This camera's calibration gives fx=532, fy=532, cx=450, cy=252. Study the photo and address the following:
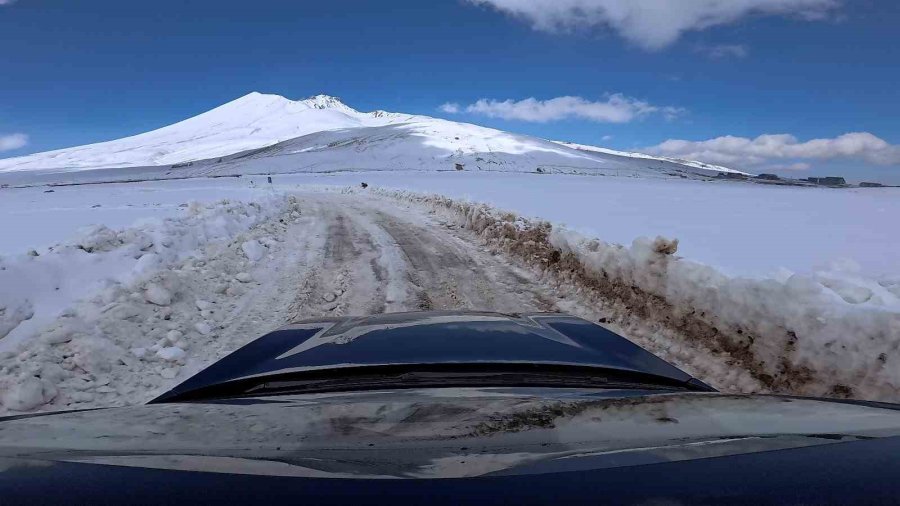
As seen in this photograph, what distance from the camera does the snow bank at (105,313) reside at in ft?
14.8

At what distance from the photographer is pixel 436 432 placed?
58.9 inches

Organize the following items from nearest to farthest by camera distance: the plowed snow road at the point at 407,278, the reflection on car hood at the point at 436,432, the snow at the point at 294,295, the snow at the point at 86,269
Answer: the reflection on car hood at the point at 436,432, the snow at the point at 294,295, the snow at the point at 86,269, the plowed snow road at the point at 407,278

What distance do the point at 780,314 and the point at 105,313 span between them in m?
6.80

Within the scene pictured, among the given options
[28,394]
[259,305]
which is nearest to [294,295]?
[259,305]

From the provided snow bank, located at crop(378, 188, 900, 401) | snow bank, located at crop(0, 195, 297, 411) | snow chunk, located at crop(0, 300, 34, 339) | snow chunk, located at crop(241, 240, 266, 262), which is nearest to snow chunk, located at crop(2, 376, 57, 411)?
snow bank, located at crop(0, 195, 297, 411)

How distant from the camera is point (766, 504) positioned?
1.05m

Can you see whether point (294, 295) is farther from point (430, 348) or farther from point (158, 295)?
point (430, 348)

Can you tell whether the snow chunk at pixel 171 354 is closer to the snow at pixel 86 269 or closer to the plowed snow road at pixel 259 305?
the plowed snow road at pixel 259 305

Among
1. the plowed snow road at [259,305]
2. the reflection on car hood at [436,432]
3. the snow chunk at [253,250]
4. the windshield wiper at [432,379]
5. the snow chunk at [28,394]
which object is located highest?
the reflection on car hood at [436,432]

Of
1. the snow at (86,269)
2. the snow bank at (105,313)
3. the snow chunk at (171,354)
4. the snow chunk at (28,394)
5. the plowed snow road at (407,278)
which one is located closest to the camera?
the snow chunk at (28,394)

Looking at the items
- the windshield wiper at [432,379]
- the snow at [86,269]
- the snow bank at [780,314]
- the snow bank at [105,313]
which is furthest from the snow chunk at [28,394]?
the snow bank at [780,314]

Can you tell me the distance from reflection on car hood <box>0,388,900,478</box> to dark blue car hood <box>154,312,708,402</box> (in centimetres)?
66

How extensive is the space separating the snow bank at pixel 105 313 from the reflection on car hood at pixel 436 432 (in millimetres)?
3173

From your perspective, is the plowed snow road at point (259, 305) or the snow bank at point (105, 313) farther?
the plowed snow road at point (259, 305)
